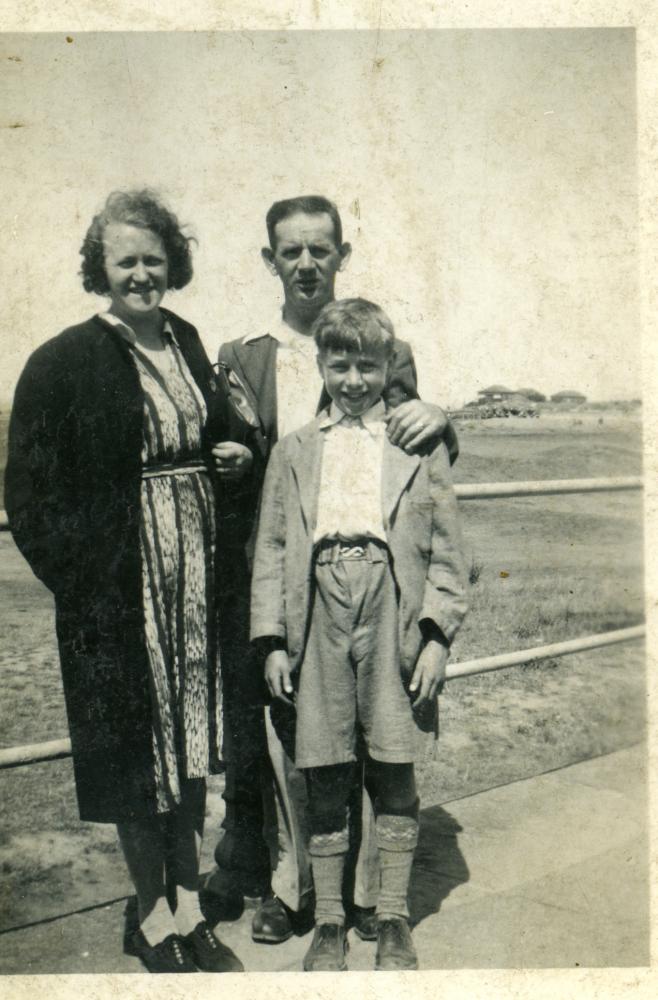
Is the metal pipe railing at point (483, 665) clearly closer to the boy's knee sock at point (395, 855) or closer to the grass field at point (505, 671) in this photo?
the grass field at point (505, 671)

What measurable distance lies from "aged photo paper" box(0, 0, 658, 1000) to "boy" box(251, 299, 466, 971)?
1.39ft

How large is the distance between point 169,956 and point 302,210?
2.06 metres

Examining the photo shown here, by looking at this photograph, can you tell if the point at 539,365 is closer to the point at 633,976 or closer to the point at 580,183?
the point at 580,183

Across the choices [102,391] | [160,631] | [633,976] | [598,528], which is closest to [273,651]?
[160,631]

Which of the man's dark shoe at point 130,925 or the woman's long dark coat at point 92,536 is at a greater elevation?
the woman's long dark coat at point 92,536

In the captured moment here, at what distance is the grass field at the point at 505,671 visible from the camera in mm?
3619

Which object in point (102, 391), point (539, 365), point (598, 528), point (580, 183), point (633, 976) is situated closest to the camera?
point (102, 391)

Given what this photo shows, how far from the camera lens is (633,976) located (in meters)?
2.90

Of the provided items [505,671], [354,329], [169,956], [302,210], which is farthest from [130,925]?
[505,671]

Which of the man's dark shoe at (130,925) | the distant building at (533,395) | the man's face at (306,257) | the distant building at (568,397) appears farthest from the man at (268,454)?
the distant building at (568,397)

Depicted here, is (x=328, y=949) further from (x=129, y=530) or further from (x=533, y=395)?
(x=533, y=395)

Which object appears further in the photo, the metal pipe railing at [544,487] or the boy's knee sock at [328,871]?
the metal pipe railing at [544,487]

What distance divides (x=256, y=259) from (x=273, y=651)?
1.25 m

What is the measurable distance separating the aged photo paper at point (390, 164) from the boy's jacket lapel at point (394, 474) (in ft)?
1.80
